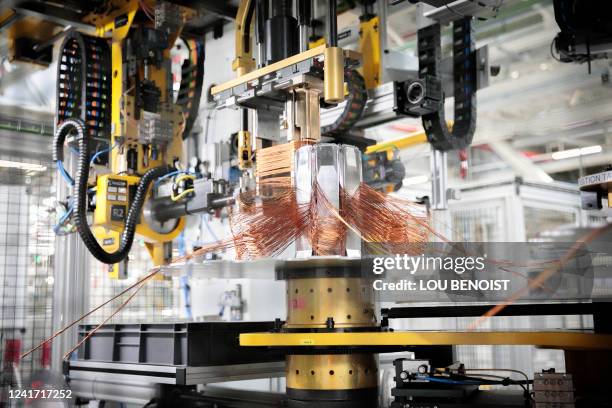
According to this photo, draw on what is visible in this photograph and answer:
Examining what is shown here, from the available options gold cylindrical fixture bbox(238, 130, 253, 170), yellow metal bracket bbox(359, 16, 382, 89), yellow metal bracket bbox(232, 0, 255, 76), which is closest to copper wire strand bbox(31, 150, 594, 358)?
yellow metal bracket bbox(232, 0, 255, 76)

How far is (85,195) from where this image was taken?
344 cm

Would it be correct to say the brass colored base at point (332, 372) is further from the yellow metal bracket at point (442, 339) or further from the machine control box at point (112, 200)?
the machine control box at point (112, 200)

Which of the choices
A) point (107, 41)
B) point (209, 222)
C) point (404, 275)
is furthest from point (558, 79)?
point (404, 275)

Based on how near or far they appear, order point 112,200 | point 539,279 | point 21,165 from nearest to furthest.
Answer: point 539,279
point 21,165
point 112,200

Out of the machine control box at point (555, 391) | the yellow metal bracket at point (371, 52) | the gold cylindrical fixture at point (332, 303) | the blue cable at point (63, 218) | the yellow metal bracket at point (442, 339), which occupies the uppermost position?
the yellow metal bracket at point (371, 52)

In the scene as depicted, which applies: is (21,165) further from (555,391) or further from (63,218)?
(555,391)

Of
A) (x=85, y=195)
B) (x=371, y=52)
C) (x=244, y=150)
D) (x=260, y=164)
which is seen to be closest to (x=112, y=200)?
(x=85, y=195)

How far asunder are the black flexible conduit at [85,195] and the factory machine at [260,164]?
1cm

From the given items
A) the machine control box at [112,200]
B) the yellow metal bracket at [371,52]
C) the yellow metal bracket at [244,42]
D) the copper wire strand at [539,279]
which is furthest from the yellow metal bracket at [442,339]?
the yellow metal bracket at [371,52]

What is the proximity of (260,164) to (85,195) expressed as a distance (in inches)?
55.7

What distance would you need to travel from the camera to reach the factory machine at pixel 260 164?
191cm

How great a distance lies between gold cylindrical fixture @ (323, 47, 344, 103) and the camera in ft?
7.09

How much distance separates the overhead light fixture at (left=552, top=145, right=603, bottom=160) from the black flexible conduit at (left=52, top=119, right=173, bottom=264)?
3652 mm

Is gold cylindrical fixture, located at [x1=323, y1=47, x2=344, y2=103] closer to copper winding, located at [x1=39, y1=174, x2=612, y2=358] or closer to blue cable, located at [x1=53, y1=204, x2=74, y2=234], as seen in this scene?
copper winding, located at [x1=39, y1=174, x2=612, y2=358]
